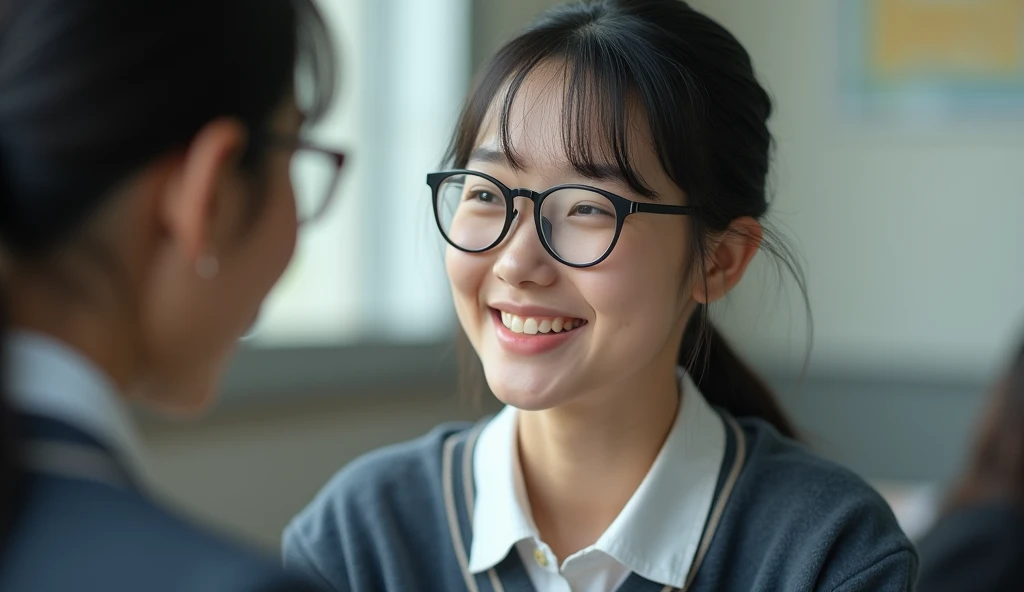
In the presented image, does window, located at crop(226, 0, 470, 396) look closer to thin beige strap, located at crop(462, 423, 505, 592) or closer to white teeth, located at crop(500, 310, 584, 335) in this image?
thin beige strap, located at crop(462, 423, 505, 592)

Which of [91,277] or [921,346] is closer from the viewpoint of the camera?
[91,277]

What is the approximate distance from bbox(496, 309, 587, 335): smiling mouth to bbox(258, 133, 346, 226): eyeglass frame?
34 cm

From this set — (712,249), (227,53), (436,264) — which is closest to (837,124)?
(436,264)

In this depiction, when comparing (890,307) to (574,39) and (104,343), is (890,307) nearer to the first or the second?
(574,39)

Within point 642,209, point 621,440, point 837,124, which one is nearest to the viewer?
point 642,209

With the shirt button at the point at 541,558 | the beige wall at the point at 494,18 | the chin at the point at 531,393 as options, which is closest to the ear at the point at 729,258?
the chin at the point at 531,393

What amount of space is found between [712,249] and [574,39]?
0.96 feet

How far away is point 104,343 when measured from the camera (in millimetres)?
856

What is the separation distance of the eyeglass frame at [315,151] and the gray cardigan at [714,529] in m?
0.50

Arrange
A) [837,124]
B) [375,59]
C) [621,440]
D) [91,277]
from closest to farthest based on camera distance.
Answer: [91,277] → [621,440] → [375,59] → [837,124]

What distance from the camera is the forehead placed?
4.17 ft

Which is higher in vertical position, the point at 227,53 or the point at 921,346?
the point at 227,53

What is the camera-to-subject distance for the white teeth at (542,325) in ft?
4.31

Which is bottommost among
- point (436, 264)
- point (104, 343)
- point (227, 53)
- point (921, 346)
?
point (921, 346)
